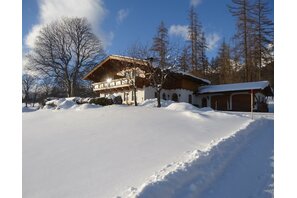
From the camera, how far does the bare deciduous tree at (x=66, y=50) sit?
2270 centimetres

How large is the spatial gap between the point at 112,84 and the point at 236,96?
34.3 ft

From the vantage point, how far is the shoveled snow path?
9.73 feet

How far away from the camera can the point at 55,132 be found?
6.02 meters

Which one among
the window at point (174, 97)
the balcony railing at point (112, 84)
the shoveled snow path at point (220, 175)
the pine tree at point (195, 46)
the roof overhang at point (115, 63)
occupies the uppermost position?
the pine tree at point (195, 46)

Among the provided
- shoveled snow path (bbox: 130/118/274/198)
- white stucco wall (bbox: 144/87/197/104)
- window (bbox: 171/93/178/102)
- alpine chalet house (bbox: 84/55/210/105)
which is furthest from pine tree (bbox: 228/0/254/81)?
window (bbox: 171/93/178/102)

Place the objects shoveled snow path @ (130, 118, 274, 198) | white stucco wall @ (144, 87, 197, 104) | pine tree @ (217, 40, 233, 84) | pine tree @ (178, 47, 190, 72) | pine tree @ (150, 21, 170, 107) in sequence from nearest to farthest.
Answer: shoveled snow path @ (130, 118, 274, 198) < pine tree @ (150, 21, 170, 107) < pine tree @ (178, 47, 190, 72) < white stucco wall @ (144, 87, 197, 104) < pine tree @ (217, 40, 233, 84)

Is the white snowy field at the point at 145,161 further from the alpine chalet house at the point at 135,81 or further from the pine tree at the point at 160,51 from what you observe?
the alpine chalet house at the point at 135,81

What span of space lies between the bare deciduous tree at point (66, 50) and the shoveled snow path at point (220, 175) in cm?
2109

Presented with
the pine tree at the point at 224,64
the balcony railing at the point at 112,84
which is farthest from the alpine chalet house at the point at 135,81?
the pine tree at the point at 224,64

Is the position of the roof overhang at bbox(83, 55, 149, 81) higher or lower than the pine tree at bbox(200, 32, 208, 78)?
lower

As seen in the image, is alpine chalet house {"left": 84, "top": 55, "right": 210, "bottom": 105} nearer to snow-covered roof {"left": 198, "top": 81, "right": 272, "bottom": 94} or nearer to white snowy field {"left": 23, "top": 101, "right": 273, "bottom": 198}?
snow-covered roof {"left": 198, "top": 81, "right": 272, "bottom": 94}
